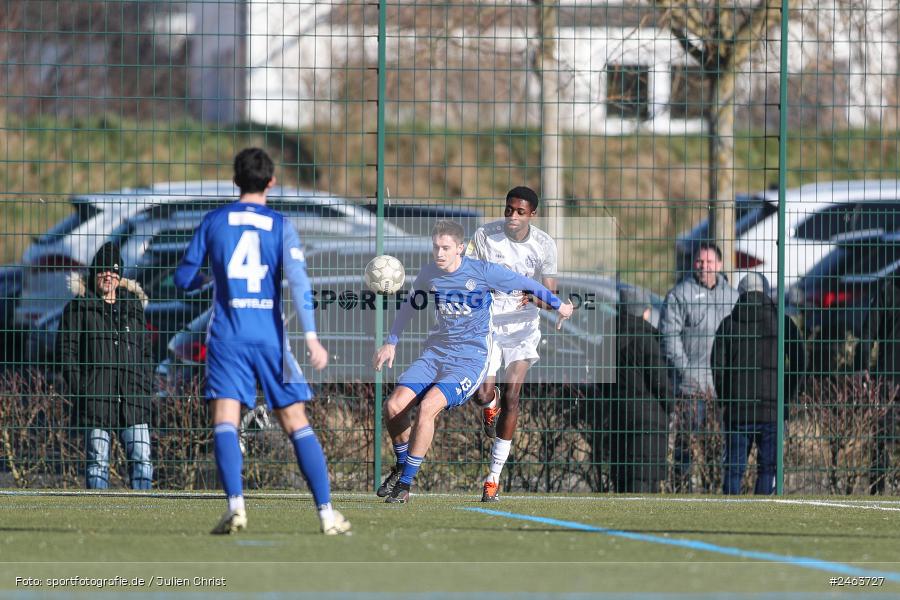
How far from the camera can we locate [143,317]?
11719 mm

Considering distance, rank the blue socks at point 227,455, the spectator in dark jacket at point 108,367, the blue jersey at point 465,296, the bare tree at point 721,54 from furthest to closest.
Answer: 1. the bare tree at point 721,54
2. the spectator in dark jacket at point 108,367
3. the blue jersey at point 465,296
4. the blue socks at point 227,455

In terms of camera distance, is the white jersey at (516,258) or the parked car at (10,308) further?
the parked car at (10,308)

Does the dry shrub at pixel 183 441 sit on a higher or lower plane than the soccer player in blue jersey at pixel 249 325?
lower

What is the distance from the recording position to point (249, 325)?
23.8ft

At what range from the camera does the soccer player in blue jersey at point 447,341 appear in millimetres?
9719

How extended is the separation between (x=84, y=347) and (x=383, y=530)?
4741 millimetres

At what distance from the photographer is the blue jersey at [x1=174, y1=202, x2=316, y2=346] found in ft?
23.8

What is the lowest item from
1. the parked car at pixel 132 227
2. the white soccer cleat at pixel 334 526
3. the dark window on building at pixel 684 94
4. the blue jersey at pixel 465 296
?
the white soccer cleat at pixel 334 526

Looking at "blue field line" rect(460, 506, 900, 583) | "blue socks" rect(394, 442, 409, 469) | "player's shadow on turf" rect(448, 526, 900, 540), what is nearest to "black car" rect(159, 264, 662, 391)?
"blue socks" rect(394, 442, 409, 469)

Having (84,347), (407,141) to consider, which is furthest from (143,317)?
(407,141)

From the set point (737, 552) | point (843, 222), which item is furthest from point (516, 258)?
point (737, 552)

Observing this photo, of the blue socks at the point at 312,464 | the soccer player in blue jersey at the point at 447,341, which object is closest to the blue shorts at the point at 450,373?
the soccer player in blue jersey at the point at 447,341

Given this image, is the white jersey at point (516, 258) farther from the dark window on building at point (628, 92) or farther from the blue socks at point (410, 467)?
the dark window on building at point (628, 92)

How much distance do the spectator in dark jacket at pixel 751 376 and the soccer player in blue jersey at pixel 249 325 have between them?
530cm
